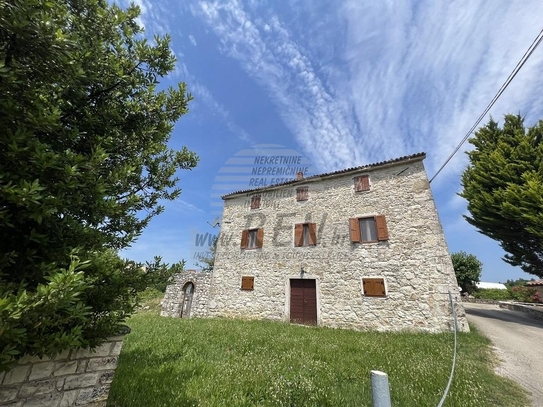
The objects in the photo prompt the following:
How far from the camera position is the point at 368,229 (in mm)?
11242

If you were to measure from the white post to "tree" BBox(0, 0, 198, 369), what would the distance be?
223cm

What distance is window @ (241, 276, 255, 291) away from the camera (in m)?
12.9

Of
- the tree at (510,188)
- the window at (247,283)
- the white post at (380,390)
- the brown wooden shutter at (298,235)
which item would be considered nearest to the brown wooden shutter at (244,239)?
the window at (247,283)

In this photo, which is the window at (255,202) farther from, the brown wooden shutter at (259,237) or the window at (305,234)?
the window at (305,234)

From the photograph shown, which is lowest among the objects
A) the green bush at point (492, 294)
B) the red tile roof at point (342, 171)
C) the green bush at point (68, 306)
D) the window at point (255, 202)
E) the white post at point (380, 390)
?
the white post at point (380, 390)

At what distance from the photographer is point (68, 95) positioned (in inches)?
97.3

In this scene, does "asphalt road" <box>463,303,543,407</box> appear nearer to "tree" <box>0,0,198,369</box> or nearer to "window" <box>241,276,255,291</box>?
"tree" <box>0,0,198,369</box>

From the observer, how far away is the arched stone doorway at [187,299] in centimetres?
1424

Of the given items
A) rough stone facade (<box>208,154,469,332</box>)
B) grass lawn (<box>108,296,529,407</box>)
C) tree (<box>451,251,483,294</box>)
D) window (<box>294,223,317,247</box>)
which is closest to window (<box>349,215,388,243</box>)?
rough stone facade (<box>208,154,469,332</box>)

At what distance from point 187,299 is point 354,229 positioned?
38.3 feet

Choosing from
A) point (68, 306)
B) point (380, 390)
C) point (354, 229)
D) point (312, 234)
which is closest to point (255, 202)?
point (312, 234)

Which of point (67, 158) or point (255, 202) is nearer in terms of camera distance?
point (67, 158)

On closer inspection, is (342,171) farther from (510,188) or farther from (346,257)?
(510,188)

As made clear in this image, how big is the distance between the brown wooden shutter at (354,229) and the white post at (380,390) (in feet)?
33.7
